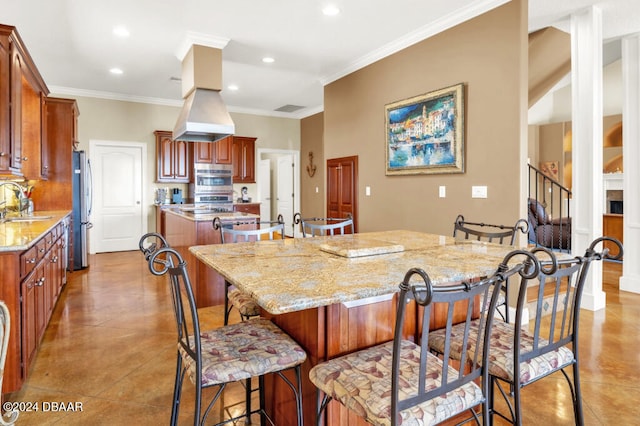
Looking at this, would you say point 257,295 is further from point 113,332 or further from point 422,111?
point 422,111

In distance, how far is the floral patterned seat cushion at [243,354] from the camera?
1.30 meters

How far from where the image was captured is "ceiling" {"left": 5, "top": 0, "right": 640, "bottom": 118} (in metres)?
3.54

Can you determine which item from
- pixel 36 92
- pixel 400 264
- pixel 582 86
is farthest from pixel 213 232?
pixel 582 86

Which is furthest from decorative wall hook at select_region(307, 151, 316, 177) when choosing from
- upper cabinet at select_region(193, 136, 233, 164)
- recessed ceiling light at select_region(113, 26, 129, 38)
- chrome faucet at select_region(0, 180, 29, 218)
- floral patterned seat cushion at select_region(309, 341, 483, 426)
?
floral patterned seat cushion at select_region(309, 341, 483, 426)

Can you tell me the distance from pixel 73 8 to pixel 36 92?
103cm

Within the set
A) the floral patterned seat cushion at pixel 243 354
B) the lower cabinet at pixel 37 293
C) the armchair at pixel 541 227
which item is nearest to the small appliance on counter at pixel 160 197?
the lower cabinet at pixel 37 293

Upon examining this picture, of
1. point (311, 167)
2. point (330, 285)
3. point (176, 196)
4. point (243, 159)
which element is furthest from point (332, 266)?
point (311, 167)

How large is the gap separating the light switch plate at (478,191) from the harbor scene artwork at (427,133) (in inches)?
8.5

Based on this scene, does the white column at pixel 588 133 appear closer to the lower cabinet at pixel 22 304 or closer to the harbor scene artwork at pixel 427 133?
the harbor scene artwork at pixel 427 133

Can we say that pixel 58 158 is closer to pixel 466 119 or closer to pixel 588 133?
pixel 466 119

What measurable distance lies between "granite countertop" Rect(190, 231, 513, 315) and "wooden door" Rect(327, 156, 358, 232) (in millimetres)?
2957

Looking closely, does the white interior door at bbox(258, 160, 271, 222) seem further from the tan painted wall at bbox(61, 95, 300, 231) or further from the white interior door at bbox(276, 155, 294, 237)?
the tan painted wall at bbox(61, 95, 300, 231)

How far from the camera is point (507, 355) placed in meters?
1.43

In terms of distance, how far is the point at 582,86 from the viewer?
3.62 meters
